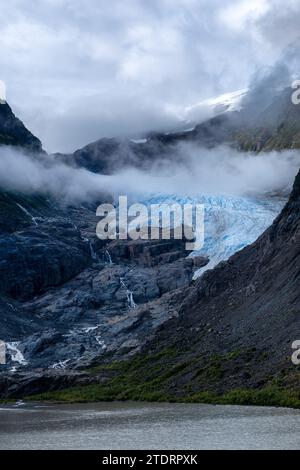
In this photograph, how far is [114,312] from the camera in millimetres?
178250

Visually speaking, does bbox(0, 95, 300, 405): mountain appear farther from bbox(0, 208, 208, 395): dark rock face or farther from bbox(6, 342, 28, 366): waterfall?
bbox(0, 208, 208, 395): dark rock face

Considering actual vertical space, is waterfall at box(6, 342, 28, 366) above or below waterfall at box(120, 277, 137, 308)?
below

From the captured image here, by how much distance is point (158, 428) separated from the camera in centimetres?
6856

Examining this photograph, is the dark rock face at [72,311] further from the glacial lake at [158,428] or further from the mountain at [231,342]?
the glacial lake at [158,428]

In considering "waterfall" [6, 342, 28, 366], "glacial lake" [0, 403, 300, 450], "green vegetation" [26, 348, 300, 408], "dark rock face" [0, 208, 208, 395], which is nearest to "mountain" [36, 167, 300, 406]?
"green vegetation" [26, 348, 300, 408]

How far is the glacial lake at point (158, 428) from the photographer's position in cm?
5772

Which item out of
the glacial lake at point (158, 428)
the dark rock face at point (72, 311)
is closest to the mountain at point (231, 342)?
the dark rock face at point (72, 311)

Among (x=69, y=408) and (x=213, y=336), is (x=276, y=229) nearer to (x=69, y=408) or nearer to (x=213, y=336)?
Answer: (x=213, y=336)

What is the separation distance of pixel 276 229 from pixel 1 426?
67.9m

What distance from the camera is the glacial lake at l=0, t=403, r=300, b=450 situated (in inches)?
2272

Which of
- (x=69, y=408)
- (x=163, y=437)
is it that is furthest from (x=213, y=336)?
(x=163, y=437)

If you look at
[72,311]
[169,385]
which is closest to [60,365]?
[169,385]

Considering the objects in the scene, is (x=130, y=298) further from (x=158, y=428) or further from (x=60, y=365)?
(x=158, y=428)
